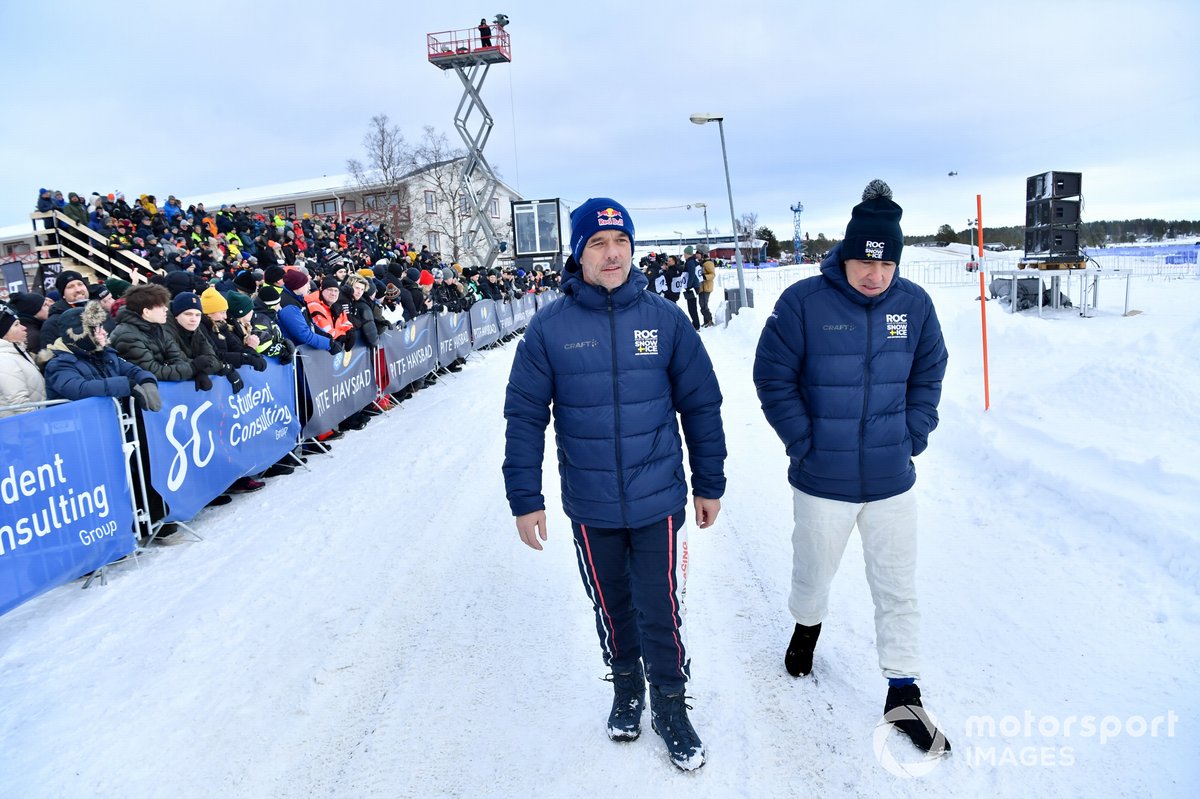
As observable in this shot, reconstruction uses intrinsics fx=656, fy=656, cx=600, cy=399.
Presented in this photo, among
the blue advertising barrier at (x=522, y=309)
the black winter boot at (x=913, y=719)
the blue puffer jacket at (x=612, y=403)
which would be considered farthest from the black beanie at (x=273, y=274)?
the blue advertising barrier at (x=522, y=309)

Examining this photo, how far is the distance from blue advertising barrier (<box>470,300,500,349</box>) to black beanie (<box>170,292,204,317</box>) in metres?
9.50

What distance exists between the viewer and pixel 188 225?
62.7ft

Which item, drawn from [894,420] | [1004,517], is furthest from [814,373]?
[1004,517]

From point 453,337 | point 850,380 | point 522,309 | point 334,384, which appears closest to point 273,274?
point 334,384

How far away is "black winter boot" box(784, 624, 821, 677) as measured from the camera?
9.88 feet

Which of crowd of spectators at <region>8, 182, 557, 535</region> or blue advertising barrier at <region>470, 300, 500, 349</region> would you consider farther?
blue advertising barrier at <region>470, 300, 500, 349</region>

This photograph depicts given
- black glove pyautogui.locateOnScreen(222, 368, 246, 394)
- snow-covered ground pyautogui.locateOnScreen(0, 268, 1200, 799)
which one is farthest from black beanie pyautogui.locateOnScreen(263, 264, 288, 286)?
snow-covered ground pyautogui.locateOnScreen(0, 268, 1200, 799)

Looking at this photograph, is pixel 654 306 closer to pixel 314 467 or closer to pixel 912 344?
pixel 912 344

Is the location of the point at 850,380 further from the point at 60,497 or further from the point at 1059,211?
the point at 1059,211

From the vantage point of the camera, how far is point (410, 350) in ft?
35.3

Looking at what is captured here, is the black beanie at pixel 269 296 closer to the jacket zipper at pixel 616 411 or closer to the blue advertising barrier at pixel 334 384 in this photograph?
the blue advertising barrier at pixel 334 384

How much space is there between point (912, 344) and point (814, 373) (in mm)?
434

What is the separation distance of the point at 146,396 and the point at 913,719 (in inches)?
202

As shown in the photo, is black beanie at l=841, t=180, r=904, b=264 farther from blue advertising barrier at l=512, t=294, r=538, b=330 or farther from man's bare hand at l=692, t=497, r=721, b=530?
blue advertising barrier at l=512, t=294, r=538, b=330
